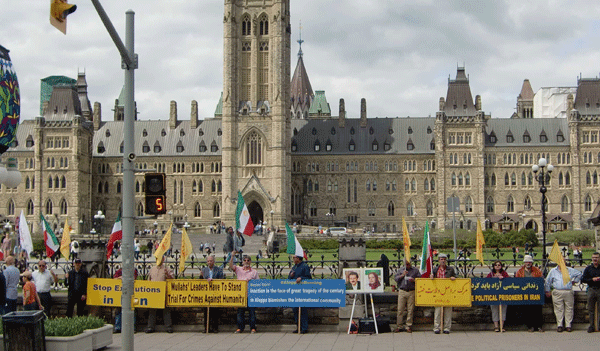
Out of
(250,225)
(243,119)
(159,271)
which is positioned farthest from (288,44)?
(159,271)

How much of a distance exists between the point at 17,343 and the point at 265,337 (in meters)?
6.46

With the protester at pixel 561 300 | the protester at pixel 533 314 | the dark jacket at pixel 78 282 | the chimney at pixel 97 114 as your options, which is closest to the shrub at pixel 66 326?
the dark jacket at pixel 78 282

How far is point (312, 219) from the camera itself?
317 ft

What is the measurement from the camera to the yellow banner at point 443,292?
19703 mm

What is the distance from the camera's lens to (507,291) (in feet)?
65.2

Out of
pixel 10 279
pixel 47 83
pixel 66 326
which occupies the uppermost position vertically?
pixel 47 83

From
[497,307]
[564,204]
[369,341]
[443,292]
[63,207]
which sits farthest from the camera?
[63,207]

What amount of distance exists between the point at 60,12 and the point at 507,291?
43.3 ft

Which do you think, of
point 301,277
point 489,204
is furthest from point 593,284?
point 489,204

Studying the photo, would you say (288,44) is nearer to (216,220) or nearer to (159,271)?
(216,220)

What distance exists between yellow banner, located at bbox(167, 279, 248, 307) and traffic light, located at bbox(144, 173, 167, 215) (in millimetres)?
5819

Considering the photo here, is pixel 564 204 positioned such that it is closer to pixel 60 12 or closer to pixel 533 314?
pixel 533 314

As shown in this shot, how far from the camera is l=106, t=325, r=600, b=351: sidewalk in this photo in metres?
17.6

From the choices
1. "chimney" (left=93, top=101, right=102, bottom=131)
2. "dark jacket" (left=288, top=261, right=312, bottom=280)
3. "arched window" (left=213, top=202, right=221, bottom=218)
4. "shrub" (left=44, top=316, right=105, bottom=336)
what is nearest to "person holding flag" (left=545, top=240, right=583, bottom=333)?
"dark jacket" (left=288, top=261, right=312, bottom=280)
